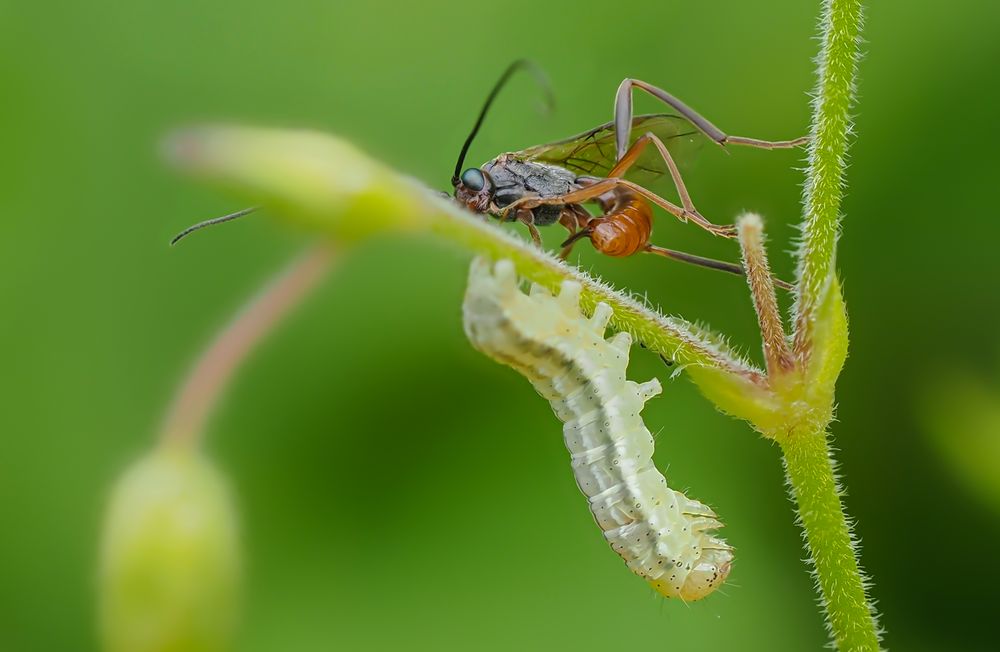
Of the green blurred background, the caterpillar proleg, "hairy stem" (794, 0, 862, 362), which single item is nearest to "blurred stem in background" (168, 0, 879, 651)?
"hairy stem" (794, 0, 862, 362)

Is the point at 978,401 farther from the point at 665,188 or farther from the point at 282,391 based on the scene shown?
the point at 282,391

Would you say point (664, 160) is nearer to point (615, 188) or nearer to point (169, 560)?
point (615, 188)

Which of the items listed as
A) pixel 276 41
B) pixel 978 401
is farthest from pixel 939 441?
pixel 276 41

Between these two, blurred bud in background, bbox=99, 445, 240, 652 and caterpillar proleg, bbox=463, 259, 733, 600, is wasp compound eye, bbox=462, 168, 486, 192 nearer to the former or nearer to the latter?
caterpillar proleg, bbox=463, 259, 733, 600

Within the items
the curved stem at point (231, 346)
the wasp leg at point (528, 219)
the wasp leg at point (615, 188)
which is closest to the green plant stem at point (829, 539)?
the wasp leg at point (615, 188)

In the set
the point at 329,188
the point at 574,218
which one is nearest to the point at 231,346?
the point at 329,188
